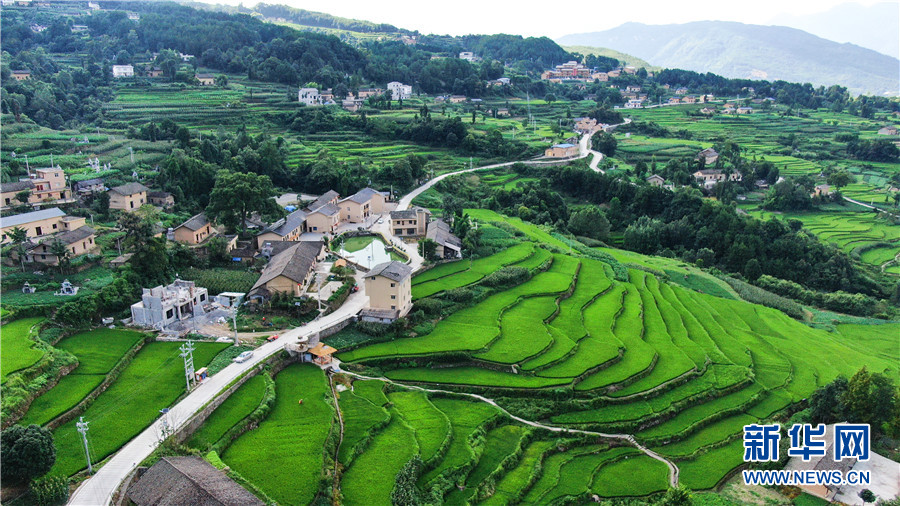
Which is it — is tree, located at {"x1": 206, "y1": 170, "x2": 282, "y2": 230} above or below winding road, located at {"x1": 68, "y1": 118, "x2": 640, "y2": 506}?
above

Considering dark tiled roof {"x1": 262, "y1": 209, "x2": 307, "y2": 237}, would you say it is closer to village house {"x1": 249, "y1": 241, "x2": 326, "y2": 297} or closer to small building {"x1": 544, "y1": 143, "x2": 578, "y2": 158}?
village house {"x1": 249, "y1": 241, "x2": 326, "y2": 297}

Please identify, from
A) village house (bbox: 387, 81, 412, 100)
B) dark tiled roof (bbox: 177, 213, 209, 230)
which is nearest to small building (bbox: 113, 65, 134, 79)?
village house (bbox: 387, 81, 412, 100)

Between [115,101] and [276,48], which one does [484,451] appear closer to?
[115,101]

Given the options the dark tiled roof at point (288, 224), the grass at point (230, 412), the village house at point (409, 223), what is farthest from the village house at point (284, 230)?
the grass at point (230, 412)

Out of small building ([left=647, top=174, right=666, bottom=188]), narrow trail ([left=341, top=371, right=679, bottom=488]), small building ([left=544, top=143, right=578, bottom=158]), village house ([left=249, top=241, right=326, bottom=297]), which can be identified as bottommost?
narrow trail ([left=341, top=371, right=679, bottom=488])

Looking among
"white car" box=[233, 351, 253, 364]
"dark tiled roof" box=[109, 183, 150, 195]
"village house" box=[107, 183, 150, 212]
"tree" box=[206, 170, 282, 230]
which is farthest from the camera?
"dark tiled roof" box=[109, 183, 150, 195]

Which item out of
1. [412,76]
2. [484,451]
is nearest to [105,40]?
[412,76]

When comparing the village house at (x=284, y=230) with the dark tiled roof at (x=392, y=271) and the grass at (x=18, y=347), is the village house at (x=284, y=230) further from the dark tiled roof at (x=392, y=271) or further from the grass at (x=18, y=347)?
the grass at (x=18, y=347)
